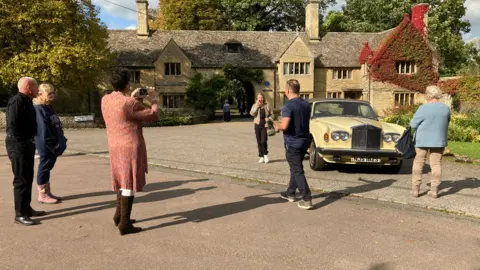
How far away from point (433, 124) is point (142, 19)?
3412cm

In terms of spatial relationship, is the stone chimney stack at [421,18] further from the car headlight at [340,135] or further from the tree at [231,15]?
the car headlight at [340,135]

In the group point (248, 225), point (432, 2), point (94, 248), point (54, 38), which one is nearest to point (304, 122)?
point (248, 225)

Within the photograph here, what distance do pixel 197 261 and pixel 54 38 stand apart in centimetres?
2220

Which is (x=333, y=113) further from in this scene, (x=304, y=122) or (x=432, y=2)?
(x=432, y=2)

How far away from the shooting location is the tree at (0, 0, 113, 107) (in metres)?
21.2

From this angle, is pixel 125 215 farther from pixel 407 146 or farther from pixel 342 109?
pixel 342 109

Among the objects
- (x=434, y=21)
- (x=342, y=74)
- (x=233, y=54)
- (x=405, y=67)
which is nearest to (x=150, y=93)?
(x=233, y=54)

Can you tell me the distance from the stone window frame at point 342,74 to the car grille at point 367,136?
28.8 m

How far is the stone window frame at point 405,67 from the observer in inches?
1355

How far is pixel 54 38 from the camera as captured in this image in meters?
22.0

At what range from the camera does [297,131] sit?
5.89 meters

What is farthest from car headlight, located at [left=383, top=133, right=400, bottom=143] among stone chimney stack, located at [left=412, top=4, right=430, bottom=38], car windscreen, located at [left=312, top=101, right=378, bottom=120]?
stone chimney stack, located at [left=412, top=4, right=430, bottom=38]

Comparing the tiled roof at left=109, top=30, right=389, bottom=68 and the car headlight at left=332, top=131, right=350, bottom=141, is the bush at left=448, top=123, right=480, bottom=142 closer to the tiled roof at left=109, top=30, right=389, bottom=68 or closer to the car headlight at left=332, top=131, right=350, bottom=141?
the car headlight at left=332, top=131, right=350, bottom=141

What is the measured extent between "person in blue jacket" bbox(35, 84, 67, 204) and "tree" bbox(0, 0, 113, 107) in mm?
16766
